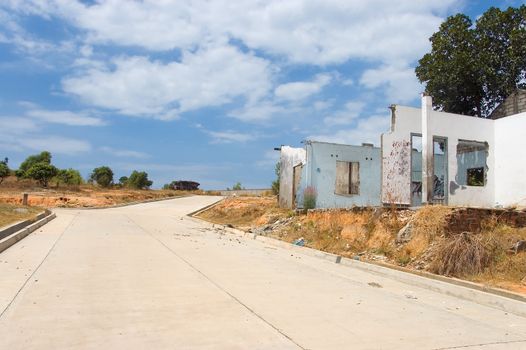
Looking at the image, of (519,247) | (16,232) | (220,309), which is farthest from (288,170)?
(220,309)

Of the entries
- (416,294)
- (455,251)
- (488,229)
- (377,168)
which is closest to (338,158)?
(377,168)

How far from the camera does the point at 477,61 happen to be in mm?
32406

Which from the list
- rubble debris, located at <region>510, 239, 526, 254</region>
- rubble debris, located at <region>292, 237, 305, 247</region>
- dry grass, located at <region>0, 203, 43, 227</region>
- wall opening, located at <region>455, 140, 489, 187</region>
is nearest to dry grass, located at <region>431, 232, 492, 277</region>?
rubble debris, located at <region>510, 239, 526, 254</region>

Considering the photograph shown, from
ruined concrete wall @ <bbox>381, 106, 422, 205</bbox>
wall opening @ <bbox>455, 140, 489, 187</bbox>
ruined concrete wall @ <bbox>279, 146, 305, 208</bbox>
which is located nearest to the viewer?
ruined concrete wall @ <bbox>381, 106, 422, 205</bbox>

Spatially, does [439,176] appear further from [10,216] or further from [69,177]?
[69,177]

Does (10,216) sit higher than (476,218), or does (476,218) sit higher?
(476,218)

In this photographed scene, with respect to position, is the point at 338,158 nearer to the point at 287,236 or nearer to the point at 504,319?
the point at 287,236

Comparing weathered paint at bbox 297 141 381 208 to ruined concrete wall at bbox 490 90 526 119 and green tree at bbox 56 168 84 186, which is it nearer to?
ruined concrete wall at bbox 490 90 526 119

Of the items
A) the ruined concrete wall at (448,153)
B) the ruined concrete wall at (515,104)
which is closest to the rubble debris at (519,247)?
the ruined concrete wall at (448,153)

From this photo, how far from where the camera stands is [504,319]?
7.76 metres

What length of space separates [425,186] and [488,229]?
6.13 metres

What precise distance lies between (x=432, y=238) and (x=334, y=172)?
14.6 m

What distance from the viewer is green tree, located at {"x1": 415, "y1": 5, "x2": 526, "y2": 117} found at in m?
32.3

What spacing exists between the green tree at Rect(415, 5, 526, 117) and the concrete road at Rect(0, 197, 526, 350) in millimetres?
24793
